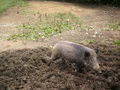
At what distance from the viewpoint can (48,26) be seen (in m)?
8.77

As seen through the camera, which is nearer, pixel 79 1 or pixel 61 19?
pixel 61 19

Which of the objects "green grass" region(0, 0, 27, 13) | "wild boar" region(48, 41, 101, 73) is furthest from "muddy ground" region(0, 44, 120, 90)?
"green grass" region(0, 0, 27, 13)

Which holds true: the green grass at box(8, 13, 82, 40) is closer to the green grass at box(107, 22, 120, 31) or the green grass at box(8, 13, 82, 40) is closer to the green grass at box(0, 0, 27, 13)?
the green grass at box(107, 22, 120, 31)

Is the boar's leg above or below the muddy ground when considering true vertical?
above

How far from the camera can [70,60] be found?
5.43 m

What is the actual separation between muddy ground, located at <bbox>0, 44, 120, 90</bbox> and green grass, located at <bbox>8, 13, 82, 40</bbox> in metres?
1.73

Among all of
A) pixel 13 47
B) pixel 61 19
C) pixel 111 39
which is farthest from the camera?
pixel 61 19

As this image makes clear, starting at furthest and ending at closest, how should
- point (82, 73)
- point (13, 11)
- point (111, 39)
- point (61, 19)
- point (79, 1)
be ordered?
point (79, 1), point (13, 11), point (61, 19), point (111, 39), point (82, 73)

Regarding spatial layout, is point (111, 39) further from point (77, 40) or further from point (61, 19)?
point (61, 19)

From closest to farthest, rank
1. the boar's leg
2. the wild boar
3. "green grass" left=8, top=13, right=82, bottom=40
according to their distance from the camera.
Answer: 1. the wild boar
2. the boar's leg
3. "green grass" left=8, top=13, right=82, bottom=40

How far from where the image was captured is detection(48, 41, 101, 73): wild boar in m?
5.27

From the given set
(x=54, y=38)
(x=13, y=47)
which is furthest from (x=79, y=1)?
(x=13, y=47)

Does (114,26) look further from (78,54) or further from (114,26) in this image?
(78,54)

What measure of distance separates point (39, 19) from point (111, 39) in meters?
3.28
